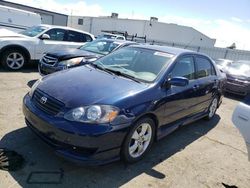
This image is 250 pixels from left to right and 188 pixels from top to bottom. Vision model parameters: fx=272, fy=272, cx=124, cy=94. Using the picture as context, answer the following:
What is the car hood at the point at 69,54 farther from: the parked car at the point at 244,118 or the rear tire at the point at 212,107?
the parked car at the point at 244,118

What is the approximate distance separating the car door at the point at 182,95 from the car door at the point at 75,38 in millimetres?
6070

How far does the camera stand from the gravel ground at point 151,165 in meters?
3.35

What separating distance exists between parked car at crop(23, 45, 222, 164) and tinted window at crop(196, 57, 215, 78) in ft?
0.47

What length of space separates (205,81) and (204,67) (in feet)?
1.15

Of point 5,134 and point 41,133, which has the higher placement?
point 41,133

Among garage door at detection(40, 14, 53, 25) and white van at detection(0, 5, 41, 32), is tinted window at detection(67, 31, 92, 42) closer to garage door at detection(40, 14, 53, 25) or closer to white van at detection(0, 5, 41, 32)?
white van at detection(0, 5, 41, 32)

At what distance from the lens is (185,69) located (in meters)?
4.91

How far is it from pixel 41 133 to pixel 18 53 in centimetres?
610

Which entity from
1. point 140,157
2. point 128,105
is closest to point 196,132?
point 140,157

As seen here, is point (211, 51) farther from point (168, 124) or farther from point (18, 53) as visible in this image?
point (168, 124)

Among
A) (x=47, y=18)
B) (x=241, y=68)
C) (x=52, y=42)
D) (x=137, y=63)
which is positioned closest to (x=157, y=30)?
(x=47, y=18)

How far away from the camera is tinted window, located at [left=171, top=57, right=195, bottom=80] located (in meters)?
4.58

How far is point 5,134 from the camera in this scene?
13.8ft

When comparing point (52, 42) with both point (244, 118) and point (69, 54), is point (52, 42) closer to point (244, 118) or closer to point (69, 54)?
point (69, 54)
